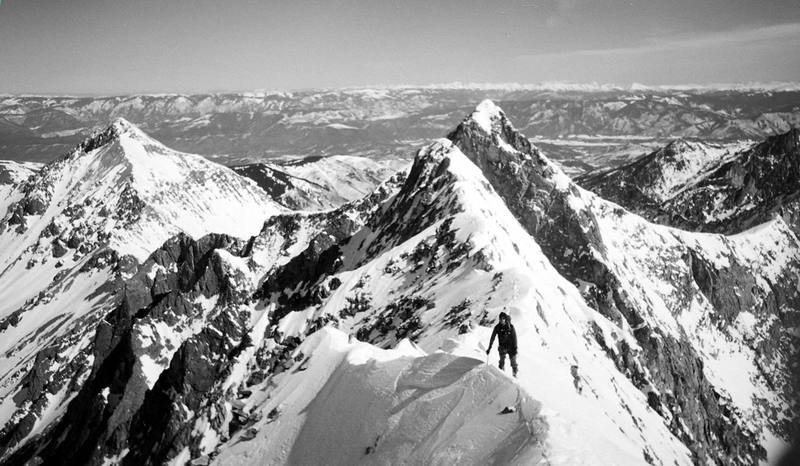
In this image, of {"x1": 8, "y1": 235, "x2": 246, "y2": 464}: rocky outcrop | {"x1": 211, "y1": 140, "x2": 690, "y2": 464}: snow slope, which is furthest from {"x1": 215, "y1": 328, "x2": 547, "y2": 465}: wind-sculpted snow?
{"x1": 8, "y1": 235, "x2": 246, "y2": 464}: rocky outcrop

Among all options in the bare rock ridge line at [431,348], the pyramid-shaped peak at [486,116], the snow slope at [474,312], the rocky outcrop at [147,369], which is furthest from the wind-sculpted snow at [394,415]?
the pyramid-shaped peak at [486,116]

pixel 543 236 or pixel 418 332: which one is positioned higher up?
pixel 418 332

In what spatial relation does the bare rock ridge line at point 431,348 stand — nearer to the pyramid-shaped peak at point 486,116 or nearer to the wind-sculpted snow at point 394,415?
the wind-sculpted snow at point 394,415

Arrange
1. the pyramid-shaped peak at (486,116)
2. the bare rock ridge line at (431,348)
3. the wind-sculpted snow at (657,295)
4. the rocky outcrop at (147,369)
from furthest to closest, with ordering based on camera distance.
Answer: the pyramid-shaped peak at (486,116) < the wind-sculpted snow at (657,295) < the rocky outcrop at (147,369) < the bare rock ridge line at (431,348)

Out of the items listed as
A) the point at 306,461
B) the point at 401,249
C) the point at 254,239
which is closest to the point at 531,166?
the point at 401,249

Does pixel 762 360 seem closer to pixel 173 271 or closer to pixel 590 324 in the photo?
pixel 590 324

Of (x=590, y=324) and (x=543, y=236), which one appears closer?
(x=590, y=324)

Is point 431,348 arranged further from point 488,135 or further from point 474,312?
point 488,135

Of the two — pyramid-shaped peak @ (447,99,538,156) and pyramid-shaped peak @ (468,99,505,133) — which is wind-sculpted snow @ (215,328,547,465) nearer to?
pyramid-shaped peak @ (447,99,538,156)
